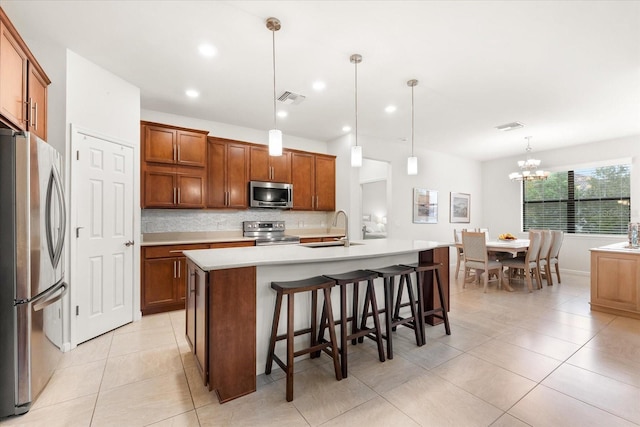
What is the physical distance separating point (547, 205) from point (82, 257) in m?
8.26

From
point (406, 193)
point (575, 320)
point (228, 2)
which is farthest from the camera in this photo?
point (406, 193)

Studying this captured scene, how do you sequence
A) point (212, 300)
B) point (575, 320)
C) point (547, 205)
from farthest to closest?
point (547, 205), point (575, 320), point (212, 300)

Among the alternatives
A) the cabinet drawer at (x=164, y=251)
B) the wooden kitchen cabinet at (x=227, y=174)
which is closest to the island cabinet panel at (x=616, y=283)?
the wooden kitchen cabinet at (x=227, y=174)

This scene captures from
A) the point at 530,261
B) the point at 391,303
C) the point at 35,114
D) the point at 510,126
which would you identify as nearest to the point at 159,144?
the point at 35,114

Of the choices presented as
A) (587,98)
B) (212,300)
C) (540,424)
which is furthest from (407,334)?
(587,98)

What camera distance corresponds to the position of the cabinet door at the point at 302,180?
5098 millimetres

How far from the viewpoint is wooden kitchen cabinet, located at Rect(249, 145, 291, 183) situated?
470cm

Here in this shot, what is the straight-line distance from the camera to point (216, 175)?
14.4ft

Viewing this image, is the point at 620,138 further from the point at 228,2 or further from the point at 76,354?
the point at 76,354

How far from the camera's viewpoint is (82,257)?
9.01ft

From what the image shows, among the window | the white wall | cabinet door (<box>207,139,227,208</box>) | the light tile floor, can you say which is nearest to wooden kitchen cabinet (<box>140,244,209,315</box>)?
the light tile floor

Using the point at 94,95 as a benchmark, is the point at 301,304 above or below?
below

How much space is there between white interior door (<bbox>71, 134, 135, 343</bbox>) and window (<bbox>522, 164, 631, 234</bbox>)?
784cm

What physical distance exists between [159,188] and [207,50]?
6.25ft
